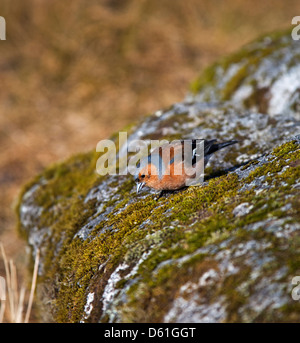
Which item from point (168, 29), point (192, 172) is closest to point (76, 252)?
point (192, 172)

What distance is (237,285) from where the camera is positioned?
7.72 ft

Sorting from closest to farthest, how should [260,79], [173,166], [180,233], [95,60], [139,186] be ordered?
1. [180,233]
2. [173,166]
3. [139,186]
4. [260,79]
5. [95,60]

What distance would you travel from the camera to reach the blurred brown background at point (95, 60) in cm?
1158

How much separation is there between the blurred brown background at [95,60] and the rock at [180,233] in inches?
202

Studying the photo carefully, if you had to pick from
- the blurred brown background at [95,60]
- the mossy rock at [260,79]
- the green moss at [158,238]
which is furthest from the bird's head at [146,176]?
the blurred brown background at [95,60]

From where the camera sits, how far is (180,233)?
9.95ft

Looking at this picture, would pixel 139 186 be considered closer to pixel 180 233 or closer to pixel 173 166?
pixel 173 166

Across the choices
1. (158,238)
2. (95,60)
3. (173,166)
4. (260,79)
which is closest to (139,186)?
(173,166)

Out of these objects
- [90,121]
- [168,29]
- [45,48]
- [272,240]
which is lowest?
[272,240]

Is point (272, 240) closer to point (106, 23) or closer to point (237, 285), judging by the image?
point (237, 285)

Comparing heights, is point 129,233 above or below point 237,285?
above

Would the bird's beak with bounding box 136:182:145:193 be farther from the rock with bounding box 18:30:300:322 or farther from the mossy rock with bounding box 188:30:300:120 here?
the mossy rock with bounding box 188:30:300:120

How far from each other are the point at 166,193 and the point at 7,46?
44.4ft

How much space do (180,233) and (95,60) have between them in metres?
12.8
